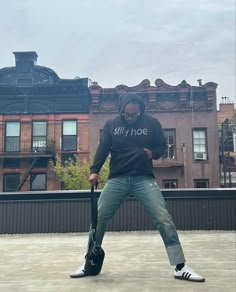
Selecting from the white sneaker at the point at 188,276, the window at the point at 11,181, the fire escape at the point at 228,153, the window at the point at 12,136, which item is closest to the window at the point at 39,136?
the window at the point at 12,136

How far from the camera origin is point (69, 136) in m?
16.4

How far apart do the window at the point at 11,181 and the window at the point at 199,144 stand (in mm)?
9046

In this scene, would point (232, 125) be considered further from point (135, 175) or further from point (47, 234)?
point (135, 175)

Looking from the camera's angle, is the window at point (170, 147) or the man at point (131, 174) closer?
the man at point (131, 174)

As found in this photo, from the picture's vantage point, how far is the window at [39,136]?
16.2 meters

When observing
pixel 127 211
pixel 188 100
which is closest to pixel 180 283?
pixel 127 211

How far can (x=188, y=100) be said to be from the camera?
16.8 metres

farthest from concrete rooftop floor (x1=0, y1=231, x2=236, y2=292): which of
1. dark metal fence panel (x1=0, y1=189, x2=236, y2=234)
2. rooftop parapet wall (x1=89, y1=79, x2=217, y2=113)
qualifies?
rooftop parapet wall (x1=89, y1=79, x2=217, y2=113)

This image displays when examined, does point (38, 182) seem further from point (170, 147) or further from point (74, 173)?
point (170, 147)

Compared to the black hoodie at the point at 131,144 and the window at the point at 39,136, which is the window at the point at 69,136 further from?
the black hoodie at the point at 131,144

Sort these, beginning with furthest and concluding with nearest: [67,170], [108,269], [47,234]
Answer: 1. [67,170]
2. [47,234]
3. [108,269]

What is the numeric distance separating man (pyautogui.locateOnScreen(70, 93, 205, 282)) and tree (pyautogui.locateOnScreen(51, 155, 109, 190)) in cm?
1039

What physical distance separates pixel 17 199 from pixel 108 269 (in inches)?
202

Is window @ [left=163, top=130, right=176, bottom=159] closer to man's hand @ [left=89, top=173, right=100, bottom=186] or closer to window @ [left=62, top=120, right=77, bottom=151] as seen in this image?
window @ [left=62, top=120, right=77, bottom=151]
